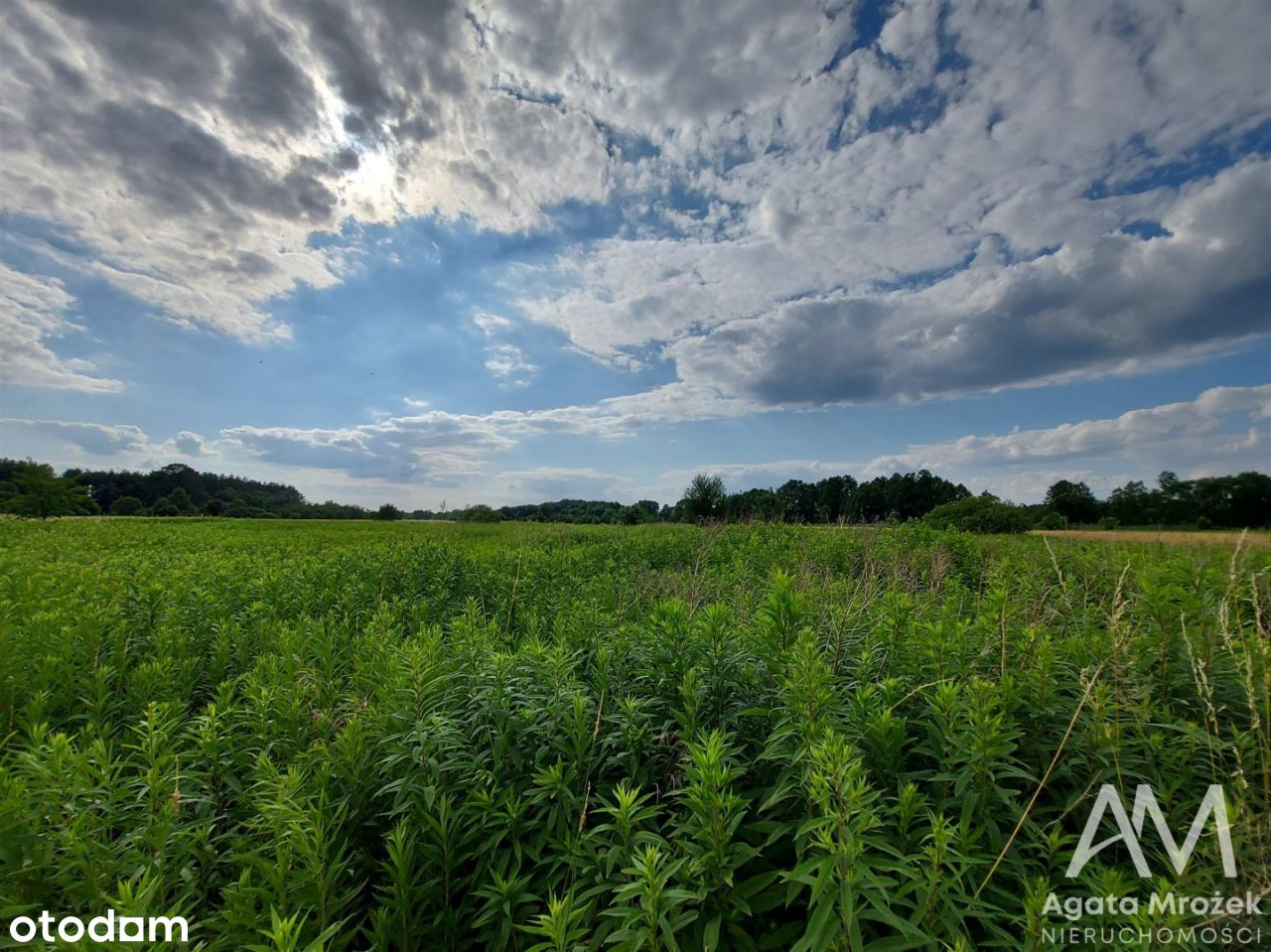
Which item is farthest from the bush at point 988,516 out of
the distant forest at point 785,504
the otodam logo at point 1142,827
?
the otodam logo at point 1142,827

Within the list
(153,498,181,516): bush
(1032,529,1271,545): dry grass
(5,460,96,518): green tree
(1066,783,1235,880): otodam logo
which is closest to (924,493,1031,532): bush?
(1032,529,1271,545): dry grass

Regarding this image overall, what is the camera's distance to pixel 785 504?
3469cm

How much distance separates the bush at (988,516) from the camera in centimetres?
2372

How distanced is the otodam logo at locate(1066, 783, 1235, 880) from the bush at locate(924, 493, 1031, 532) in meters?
23.8

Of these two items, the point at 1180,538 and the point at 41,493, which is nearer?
the point at 1180,538

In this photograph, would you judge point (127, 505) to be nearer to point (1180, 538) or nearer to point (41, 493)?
point (41, 493)

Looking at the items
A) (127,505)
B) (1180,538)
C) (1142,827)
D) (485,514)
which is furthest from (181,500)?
(1180,538)

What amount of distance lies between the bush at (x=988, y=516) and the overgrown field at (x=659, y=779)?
74.3 ft

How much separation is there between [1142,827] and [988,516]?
86.5 feet

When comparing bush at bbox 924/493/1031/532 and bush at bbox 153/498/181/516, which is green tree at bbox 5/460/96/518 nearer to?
bush at bbox 153/498/181/516

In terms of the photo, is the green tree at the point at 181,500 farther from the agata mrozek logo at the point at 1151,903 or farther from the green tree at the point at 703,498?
the agata mrozek logo at the point at 1151,903

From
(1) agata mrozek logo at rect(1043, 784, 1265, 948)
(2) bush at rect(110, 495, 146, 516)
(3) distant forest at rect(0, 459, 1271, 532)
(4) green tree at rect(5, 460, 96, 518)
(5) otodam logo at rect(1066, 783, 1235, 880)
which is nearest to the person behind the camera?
(1) agata mrozek logo at rect(1043, 784, 1265, 948)

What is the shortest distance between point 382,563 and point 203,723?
568cm

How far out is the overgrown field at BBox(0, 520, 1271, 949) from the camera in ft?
6.12
